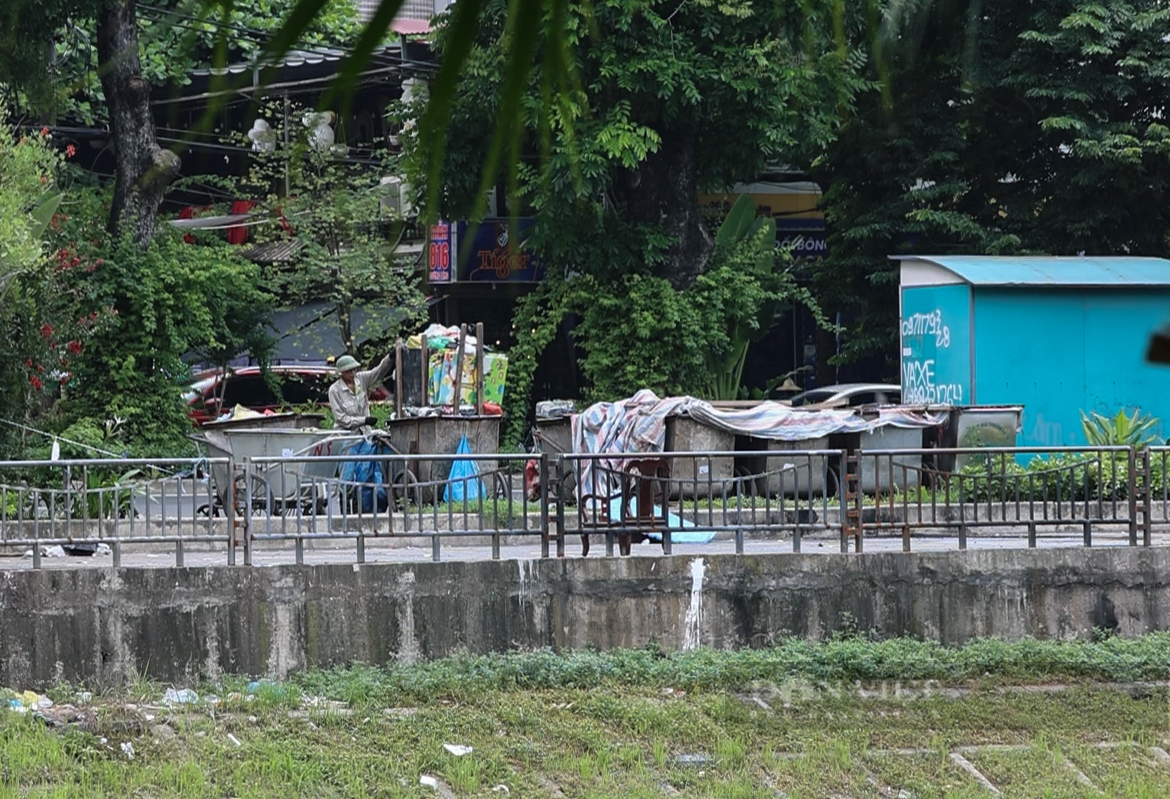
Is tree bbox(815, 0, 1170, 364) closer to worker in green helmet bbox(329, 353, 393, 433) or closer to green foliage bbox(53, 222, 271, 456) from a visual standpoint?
worker in green helmet bbox(329, 353, 393, 433)

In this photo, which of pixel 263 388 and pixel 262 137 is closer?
pixel 262 137

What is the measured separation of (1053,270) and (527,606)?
9537mm

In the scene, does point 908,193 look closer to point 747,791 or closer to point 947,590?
point 947,590

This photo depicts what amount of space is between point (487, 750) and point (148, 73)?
299 inches

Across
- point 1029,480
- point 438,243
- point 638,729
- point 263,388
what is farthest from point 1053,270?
point 438,243

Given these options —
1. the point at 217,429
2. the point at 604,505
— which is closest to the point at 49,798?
the point at 604,505

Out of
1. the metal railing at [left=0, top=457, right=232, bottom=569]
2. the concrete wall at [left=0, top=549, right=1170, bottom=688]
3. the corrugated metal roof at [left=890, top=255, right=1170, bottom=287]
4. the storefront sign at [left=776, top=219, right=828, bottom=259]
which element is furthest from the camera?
the storefront sign at [left=776, top=219, right=828, bottom=259]

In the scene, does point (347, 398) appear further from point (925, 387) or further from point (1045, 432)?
point (1045, 432)

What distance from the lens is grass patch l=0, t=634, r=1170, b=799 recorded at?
791 centimetres

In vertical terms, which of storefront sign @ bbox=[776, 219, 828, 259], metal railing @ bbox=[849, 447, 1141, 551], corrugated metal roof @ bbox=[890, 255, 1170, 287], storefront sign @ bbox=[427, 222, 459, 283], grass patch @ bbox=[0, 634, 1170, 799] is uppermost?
storefront sign @ bbox=[776, 219, 828, 259]

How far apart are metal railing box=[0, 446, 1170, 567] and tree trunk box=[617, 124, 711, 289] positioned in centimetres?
1059

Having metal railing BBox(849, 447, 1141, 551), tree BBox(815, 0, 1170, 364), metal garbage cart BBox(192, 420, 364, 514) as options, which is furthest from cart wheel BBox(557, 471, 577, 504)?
tree BBox(815, 0, 1170, 364)

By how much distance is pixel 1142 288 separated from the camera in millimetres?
17469

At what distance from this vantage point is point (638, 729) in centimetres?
876
